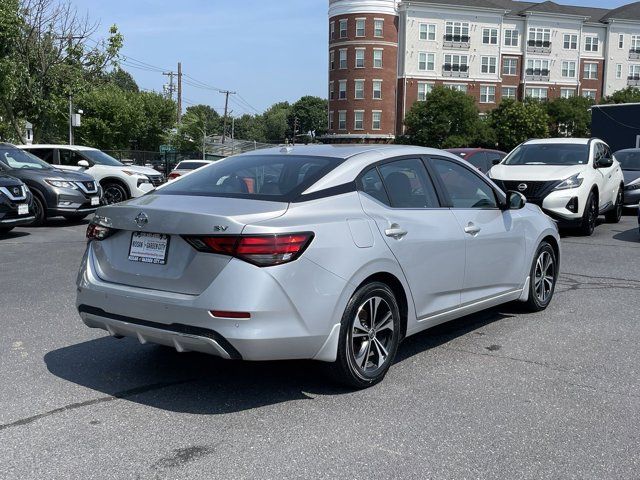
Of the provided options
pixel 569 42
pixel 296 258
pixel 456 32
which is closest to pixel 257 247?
pixel 296 258

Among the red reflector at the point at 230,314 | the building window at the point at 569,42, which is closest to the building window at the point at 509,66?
the building window at the point at 569,42

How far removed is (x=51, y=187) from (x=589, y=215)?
1068 cm

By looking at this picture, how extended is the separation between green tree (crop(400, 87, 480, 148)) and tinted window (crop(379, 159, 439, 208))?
5970cm

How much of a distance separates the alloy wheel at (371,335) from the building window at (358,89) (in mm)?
71216

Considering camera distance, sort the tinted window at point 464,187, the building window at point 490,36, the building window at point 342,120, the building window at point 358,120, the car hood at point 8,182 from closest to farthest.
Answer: the tinted window at point 464,187 < the car hood at point 8,182 < the building window at point 490,36 < the building window at point 358,120 < the building window at point 342,120

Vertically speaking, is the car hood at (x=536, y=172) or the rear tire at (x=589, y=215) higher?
the car hood at (x=536, y=172)

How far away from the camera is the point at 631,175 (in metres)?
17.5

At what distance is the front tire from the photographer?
440cm

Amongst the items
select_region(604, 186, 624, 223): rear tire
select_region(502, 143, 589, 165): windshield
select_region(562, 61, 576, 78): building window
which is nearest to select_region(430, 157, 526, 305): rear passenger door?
select_region(502, 143, 589, 165): windshield

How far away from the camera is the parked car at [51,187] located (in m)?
14.4

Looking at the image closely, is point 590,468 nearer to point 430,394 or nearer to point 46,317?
point 430,394

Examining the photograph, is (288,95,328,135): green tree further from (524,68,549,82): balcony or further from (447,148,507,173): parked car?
(447,148,507,173): parked car

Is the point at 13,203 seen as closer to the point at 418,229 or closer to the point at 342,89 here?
the point at 418,229

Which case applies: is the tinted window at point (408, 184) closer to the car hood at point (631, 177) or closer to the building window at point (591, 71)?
the car hood at point (631, 177)
